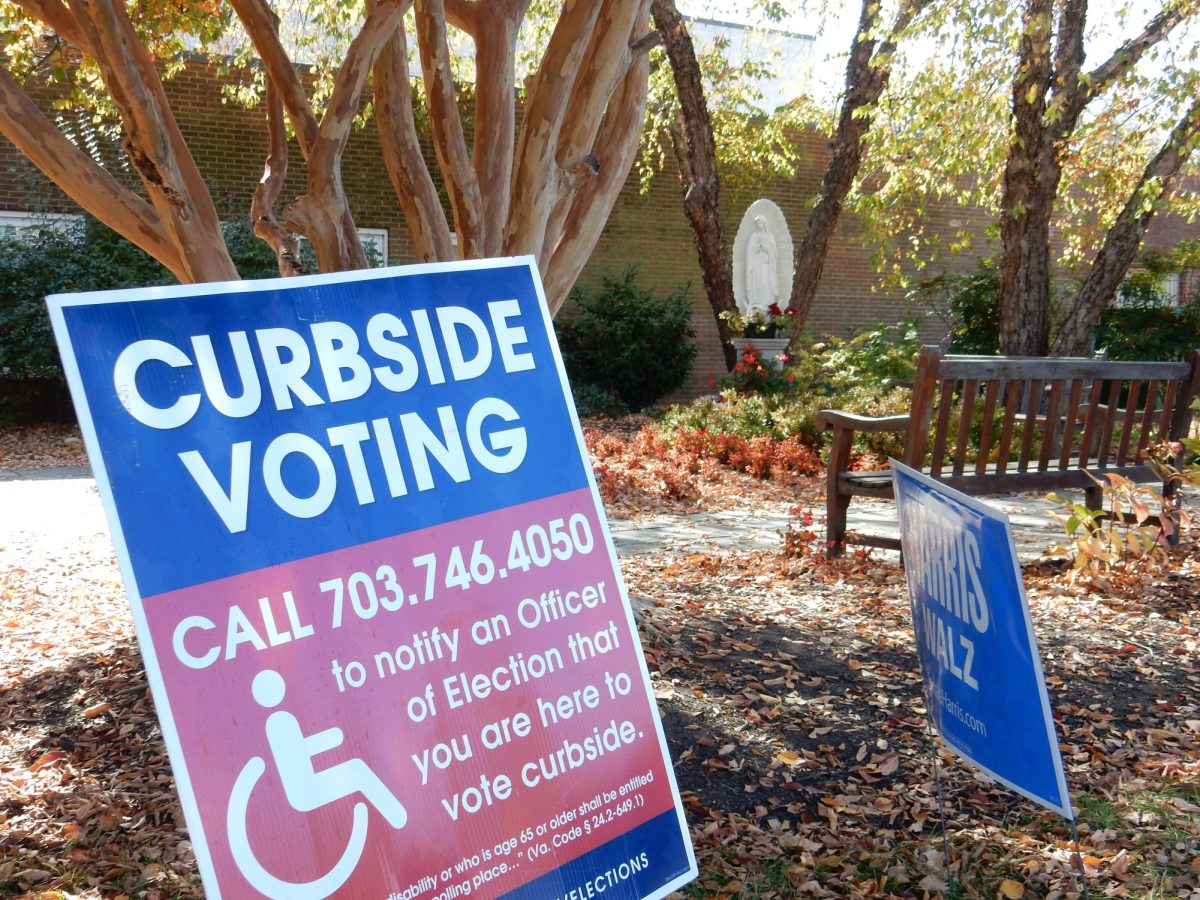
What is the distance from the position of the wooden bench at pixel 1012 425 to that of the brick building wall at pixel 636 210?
10775 mm

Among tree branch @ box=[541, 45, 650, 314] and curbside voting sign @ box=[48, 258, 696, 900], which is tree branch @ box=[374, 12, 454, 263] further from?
curbside voting sign @ box=[48, 258, 696, 900]

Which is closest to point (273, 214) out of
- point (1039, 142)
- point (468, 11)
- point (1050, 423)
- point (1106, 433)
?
point (468, 11)

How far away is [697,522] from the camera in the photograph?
768 centimetres

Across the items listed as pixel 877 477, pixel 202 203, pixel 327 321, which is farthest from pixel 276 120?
pixel 327 321

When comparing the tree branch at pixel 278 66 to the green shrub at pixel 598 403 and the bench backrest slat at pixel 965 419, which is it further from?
the green shrub at pixel 598 403

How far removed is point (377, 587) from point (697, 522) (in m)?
5.95

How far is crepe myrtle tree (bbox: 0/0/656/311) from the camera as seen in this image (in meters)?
4.11

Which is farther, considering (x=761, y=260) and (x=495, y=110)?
(x=761, y=260)

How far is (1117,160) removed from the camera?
42.0 ft

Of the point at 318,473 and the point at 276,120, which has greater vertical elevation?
the point at 276,120

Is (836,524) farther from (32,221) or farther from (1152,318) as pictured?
(1152,318)

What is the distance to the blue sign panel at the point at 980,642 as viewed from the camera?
2213 millimetres

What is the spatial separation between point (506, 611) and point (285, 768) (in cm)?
48

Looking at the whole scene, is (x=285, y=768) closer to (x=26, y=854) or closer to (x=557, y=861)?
(x=557, y=861)
